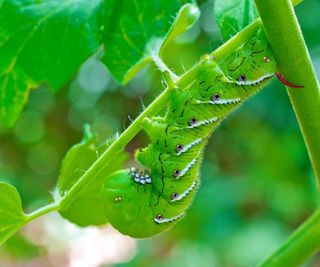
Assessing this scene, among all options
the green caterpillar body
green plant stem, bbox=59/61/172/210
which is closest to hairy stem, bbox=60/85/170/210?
green plant stem, bbox=59/61/172/210

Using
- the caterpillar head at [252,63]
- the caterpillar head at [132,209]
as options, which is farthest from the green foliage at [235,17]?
the caterpillar head at [132,209]

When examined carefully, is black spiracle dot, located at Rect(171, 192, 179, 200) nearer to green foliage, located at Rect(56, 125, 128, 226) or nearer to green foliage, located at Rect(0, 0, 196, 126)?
green foliage, located at Rect(56, 125, 128, 226)

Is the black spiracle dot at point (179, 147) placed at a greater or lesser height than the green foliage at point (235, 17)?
lesser

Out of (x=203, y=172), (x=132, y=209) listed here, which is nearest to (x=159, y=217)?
(x=132, y=209)

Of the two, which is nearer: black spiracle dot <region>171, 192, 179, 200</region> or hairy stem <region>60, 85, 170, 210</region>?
hairy stem <region>60, 85, 170, 210</region>

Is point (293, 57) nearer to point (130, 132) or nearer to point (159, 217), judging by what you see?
point (130, 132)

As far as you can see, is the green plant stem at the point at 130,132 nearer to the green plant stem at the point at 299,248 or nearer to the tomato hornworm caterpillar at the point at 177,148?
the tomato hornworm caterpillar at the point at 177,148
